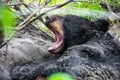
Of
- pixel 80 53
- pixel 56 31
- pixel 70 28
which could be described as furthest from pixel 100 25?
pixel 80 53

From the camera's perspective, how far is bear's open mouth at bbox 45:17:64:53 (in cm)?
347

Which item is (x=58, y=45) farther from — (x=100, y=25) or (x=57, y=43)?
(x=100, y=25)

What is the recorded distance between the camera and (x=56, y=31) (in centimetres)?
363

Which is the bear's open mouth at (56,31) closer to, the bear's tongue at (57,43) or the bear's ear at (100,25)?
the bear's tongue at (57,43)

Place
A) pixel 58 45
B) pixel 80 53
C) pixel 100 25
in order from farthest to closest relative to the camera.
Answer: pixel 100 25
pixel 58 45
pixel 80 53

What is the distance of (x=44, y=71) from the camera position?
2.80 m

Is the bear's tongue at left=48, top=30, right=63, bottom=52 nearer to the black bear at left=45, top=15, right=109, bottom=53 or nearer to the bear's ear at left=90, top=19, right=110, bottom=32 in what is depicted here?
the black bear at left=45, top=15, right=109, bottom=53

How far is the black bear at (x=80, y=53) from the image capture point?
279 cm

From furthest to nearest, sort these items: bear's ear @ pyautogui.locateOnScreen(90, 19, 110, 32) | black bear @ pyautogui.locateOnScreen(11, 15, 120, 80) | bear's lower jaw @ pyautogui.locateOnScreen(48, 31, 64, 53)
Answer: bear's ear @ pyautogui.locateOnScreen(90, 19, 110, 32)
bear's lower jaw @ pyautogui.locateOnScreen(48, 31, 64, 53)
black bear @ pyautogui.locateOnScreen(11, 15, 120, 80)

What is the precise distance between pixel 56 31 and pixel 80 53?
692mm

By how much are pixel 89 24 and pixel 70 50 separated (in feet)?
1.85

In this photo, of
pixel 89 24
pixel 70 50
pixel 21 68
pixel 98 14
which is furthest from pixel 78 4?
pixel 21 68

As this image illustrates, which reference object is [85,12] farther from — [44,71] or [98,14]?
[44,71]

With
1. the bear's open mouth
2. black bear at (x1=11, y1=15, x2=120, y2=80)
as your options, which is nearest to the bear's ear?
black bear at (x1=11, y1=15, x2=120, y2=80)
